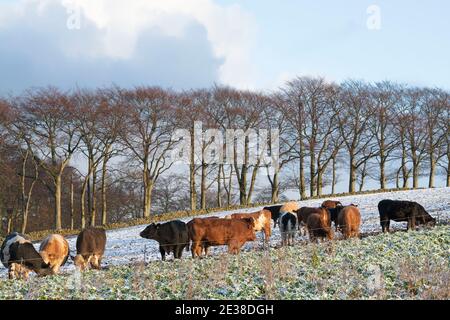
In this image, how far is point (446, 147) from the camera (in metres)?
65.4

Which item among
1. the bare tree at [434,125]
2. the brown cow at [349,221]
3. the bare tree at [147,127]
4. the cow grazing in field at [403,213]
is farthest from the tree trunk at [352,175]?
the brown cow at [349,221]

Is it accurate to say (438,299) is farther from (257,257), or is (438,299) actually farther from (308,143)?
(308,143)

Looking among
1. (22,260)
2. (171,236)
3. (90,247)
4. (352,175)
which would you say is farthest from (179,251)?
(352,175)

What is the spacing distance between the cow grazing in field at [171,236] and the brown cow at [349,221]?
6.80m

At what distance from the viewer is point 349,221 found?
89.0 ft

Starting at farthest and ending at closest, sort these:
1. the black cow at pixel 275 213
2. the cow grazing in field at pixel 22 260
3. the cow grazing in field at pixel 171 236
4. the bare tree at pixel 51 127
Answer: the bare tree at pixel 51 127, the black cow at pixel 275 213, the cow grazing in field at pixel 171 236, the cow grazing in field at pixel 22 260

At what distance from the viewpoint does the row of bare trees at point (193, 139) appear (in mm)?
48594

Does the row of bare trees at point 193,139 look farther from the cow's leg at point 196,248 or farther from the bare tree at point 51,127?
the cow's leg at point 196,248

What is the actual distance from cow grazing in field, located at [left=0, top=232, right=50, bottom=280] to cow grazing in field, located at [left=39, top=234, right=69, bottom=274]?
1.19 metres

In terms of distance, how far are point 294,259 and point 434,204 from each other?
24457mm

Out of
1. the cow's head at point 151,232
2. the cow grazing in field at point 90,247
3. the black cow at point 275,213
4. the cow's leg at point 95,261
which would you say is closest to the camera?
the cow's leg at point 95,261

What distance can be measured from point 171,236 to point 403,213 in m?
11.5

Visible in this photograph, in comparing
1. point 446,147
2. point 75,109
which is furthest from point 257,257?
point 446,147

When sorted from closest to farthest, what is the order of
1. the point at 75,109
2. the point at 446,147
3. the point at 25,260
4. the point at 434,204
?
the point at 25,260 → the point at 434,204 → the point at 75,109 → the point at 446,147
